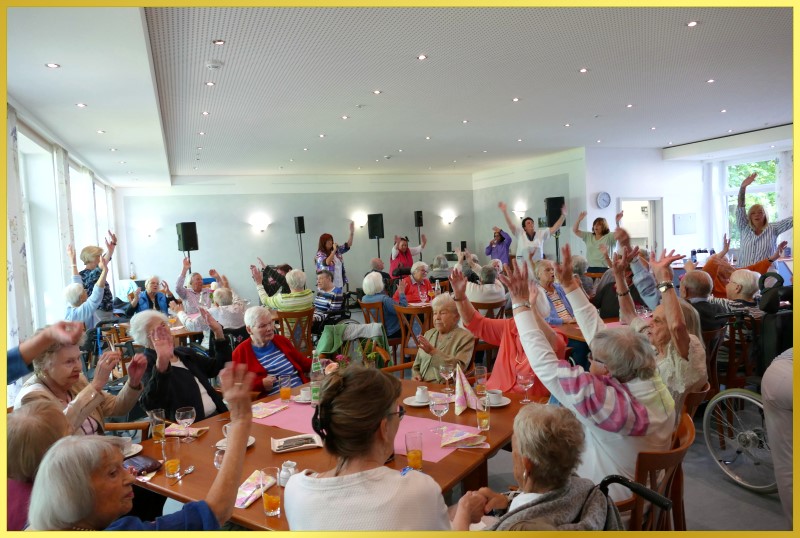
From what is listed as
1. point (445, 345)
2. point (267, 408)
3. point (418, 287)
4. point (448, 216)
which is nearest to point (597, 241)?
point (418, 287)

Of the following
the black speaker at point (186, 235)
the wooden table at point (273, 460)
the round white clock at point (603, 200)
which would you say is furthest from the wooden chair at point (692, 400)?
the black speaker at point (186, 235)

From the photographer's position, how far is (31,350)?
2.12m

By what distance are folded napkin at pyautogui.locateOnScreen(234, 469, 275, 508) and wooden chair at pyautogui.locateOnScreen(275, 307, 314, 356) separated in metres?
3.68

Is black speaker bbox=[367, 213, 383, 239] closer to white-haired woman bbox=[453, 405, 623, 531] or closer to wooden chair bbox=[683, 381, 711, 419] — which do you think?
wooden chair bbox=[683, 381, 711, 419]

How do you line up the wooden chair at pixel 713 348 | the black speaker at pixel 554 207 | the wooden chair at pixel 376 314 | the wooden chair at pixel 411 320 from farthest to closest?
the black speaker at pixel 554 207 < the wooden chair at pixel 376 314 < the wooden chair at pixel 411 320 < the wooden chair at pixel 713 348

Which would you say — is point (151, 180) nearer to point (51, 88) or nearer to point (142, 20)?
point (51, 88)

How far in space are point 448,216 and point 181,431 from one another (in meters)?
13.5

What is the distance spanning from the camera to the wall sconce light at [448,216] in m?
15.5

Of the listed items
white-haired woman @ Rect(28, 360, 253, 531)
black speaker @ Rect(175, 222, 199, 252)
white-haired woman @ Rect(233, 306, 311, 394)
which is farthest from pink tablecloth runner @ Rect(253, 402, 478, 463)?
black speaker @ Rect(175, 222, 199, 252)

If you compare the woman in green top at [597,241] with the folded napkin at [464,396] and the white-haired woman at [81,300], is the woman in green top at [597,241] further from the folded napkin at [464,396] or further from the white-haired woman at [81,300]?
the white-haired woman at [81,300]

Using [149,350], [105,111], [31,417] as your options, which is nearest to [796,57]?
[31,417]

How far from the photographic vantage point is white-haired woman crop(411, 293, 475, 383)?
3635 millimetres

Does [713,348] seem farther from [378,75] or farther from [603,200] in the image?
[603,200]

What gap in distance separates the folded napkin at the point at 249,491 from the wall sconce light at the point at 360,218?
12785 mm
